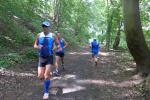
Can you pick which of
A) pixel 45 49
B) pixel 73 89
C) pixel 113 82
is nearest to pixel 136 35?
pixel 113 82

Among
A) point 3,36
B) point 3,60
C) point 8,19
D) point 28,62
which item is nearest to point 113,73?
point 28,62

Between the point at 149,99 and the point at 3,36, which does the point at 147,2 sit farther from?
the point at 149,99

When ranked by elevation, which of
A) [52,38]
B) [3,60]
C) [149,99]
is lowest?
[149,99]

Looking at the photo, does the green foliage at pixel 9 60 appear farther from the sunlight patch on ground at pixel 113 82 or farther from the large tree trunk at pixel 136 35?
the large tree trunk at pixel 136 35

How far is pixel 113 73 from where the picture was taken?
14.6m

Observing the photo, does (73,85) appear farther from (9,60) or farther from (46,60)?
(9,60)

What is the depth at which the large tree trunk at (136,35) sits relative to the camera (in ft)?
38.7

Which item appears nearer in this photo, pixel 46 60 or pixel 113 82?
pixel 46 60

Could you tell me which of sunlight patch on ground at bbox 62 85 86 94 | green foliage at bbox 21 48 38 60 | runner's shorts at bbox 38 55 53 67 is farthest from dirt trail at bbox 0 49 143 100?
green foliage at bbox 21 48 38 60

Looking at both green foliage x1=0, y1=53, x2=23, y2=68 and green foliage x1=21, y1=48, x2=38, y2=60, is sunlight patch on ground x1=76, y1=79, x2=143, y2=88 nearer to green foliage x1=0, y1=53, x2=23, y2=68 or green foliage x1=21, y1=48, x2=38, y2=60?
green foliage x1=0, y1=53, x2=23, y2=68

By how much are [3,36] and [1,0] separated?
3.93 m

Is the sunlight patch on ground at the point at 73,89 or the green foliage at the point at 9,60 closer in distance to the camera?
the sunlight patch on ground at the point at 73,89

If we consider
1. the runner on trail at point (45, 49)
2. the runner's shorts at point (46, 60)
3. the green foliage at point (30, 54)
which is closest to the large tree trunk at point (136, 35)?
the runner on trail at point (45, 49)

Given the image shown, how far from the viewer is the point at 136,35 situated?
12016 mm
